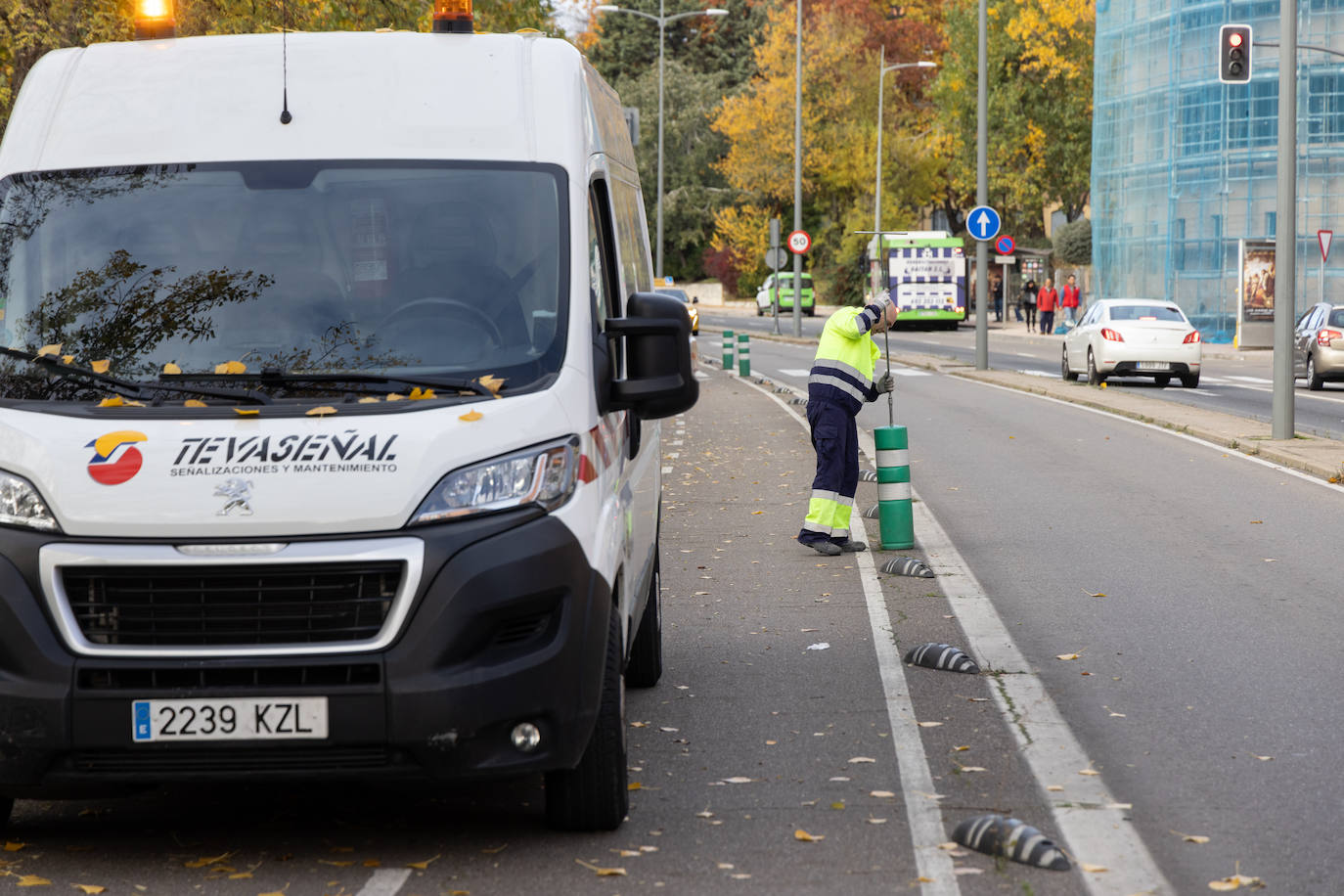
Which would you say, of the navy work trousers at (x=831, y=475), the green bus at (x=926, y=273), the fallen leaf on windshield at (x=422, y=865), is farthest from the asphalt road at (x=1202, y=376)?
the fallen leaf on windshield at (x=422, y=865)

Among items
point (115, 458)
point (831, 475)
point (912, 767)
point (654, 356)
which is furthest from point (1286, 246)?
point (115, 458)

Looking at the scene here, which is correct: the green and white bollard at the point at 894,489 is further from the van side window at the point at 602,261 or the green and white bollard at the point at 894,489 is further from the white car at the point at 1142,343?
the white car at the point at 1142,343

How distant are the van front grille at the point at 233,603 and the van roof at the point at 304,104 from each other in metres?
1.54

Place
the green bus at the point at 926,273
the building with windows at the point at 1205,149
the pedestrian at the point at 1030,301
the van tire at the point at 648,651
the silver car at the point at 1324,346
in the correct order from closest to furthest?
the van tire at the point at 648,651 < the silver car at the point at 1324,346 < the building with windows at the point at 1205,149 < the pedestrian at the point at 1030,301 < the green bus at the point at 926,273

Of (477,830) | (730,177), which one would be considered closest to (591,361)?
(477,830)

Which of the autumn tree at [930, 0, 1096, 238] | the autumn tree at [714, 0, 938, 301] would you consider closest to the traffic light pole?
the autumn tree at [930, 0, 1096, 238]

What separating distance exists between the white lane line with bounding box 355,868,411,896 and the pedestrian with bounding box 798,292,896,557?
6478mm

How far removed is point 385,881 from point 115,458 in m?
1.37

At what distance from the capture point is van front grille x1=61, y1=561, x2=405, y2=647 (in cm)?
480

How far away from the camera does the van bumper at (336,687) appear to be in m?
4.77

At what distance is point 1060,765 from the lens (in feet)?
20.2

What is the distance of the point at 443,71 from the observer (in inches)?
230

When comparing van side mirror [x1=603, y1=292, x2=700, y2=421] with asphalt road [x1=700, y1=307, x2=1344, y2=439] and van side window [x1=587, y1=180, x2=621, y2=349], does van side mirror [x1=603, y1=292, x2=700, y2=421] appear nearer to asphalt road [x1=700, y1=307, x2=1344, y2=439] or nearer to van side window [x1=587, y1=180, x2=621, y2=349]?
van side window [x1=587, y1=180, x2=621, y2=349]

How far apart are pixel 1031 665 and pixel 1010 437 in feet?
41.5
